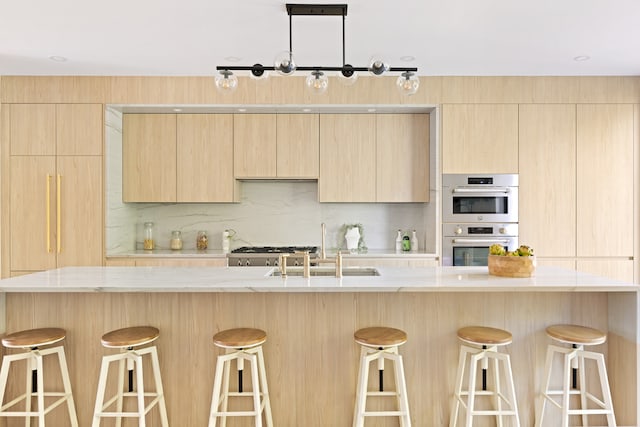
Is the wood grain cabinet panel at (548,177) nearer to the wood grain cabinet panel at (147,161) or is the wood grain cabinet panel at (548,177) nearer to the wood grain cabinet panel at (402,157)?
the wood grain cabinet panel at (402,157)

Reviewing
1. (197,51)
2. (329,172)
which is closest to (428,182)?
(329,172)

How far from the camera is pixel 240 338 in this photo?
2.21m

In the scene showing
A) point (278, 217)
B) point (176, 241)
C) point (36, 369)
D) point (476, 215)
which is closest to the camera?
point (36, 369)

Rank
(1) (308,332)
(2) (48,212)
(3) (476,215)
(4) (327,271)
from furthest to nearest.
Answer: (3) (476,215), (2) (48,212), (4) (327,271), (1) (308,332)

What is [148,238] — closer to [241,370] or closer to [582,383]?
[241,370]

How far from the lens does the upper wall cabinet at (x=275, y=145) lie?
4195 millimetres

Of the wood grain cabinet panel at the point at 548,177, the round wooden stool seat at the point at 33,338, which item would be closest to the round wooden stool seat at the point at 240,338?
the round wooden stool seat at the point at 33,338

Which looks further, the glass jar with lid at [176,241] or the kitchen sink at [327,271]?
the glass jar with lid at [176,241]

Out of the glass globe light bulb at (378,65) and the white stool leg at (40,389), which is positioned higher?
the glass globe light bulb at (378,65)

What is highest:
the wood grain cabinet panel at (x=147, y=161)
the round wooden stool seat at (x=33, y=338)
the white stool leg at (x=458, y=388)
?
the wood grain cabinet panel at (x=147, y=161)

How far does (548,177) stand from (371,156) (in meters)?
1.70

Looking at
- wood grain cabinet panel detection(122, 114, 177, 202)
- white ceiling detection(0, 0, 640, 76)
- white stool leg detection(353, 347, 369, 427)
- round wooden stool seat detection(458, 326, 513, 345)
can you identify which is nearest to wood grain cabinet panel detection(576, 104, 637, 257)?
white ceiling detection(0, 0, 640, 76)

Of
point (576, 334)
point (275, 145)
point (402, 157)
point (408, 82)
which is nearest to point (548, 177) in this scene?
point (402, 157)

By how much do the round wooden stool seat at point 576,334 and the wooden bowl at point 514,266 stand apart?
1.10ft
